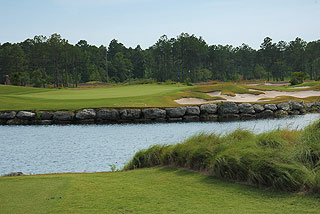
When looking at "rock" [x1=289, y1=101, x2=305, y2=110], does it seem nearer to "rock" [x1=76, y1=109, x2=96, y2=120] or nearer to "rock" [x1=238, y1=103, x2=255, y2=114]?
"rock" [x1=238, y1=103, x2=255, y2=114]

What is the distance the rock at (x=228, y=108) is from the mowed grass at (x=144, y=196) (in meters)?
19.9

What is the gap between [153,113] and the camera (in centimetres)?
2605

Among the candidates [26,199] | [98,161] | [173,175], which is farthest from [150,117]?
[26,199]

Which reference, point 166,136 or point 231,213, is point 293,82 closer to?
point 166,136

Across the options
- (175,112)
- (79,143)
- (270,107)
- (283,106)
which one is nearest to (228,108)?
(270,107)

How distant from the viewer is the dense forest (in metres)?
79.7

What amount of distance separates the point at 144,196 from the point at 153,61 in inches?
4245

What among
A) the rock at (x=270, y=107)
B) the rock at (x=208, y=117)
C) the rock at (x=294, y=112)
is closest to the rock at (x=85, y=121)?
the rock at (x=208, y=117)

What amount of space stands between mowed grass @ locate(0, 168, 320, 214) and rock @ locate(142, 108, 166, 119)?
18.2 metres

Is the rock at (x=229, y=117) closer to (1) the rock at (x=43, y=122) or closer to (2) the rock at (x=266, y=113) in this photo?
(2) the rock at (x=266, y=113)

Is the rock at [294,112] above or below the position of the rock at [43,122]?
below

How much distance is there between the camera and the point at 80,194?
249 inches

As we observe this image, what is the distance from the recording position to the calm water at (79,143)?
12.1m

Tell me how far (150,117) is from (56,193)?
64.7 ft
